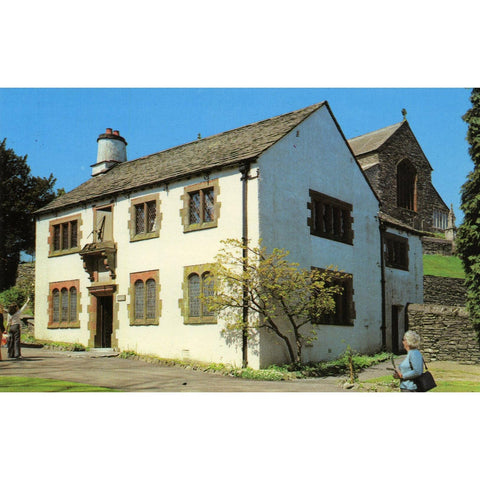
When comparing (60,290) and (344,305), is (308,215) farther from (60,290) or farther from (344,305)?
(60,290)

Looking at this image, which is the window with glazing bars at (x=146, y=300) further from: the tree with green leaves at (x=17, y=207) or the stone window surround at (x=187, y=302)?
the tree with green leaves at (x=17, y=207)

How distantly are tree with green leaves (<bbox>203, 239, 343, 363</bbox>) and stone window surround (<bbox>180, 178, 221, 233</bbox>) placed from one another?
3.21ft

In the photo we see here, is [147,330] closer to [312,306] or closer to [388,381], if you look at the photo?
[312,306]

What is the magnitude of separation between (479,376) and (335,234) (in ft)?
22.3

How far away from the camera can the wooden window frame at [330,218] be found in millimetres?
17906

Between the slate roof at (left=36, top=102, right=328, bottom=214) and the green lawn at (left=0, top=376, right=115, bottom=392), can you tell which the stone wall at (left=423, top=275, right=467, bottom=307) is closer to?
the slate roof at (left=36, top=102, right=328, bottom=214)

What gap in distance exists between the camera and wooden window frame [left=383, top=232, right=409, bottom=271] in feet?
73.3

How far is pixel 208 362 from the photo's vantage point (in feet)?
53.1

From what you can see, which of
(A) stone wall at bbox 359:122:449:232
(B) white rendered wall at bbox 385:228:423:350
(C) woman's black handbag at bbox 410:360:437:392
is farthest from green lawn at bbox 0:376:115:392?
(B) white rendered wall at bbox 385:228:423:350

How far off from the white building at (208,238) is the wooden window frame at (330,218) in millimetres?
46

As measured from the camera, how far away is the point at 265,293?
1566cm

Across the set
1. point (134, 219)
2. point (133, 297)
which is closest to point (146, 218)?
point (134, 219)

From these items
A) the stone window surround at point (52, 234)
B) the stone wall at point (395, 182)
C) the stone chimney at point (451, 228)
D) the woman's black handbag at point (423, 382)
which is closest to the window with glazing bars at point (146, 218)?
the stone window surround at point (52, 234)

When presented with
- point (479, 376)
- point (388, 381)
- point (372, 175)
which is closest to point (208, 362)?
point (388, 381)
